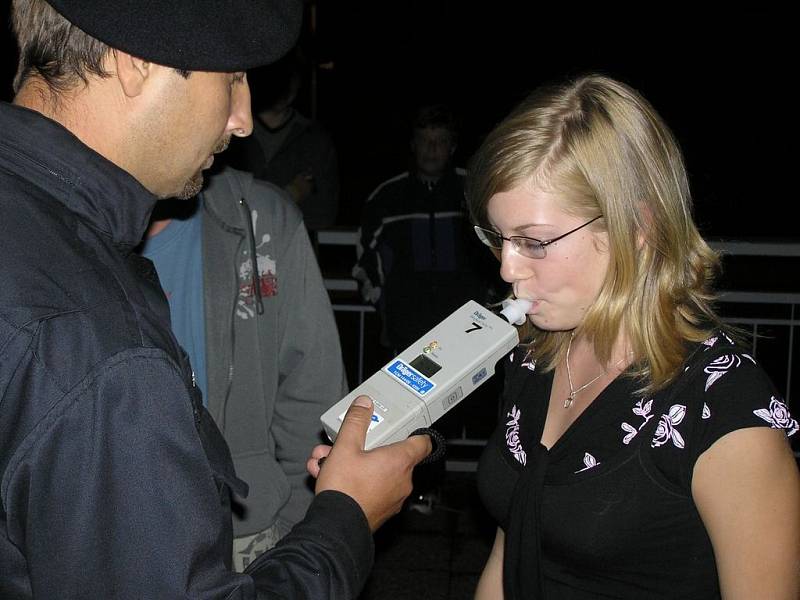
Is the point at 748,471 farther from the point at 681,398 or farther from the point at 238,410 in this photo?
the point at 238,410

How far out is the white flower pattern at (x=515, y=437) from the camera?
2232 mm

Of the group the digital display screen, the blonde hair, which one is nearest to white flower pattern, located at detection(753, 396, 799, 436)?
the blonde hair

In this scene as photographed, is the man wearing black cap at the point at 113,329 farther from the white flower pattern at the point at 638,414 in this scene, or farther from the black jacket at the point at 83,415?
the white flower pattern at the point at 638,414

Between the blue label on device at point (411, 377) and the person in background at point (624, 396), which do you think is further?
the blue label on device at point (411, 377)

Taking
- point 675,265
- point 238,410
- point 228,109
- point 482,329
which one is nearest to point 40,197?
point 228,109

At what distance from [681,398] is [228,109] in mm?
1119

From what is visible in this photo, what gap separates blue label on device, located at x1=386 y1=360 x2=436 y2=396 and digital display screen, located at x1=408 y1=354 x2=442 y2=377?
0.04ft

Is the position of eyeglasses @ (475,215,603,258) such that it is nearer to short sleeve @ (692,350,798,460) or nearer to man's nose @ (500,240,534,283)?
man's nose @ (500,240,534,283)

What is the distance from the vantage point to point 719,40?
95.2ft

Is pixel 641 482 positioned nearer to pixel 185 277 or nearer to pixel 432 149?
pixel 185 277

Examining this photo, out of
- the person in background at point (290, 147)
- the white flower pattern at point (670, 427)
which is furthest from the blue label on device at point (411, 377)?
the person in background at point (290, 147)

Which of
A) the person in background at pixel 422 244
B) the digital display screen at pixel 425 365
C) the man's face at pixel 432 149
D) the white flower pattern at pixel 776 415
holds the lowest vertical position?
the person in background at pixel 422 244

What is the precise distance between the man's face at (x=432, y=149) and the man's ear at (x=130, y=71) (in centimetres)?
359

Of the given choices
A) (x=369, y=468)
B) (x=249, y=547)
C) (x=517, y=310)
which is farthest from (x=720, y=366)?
(x=249, y=547)
